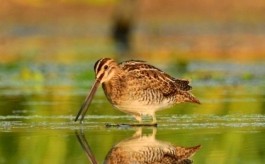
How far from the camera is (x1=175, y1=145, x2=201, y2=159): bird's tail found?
35.9ft

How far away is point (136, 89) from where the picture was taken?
13.6 metres

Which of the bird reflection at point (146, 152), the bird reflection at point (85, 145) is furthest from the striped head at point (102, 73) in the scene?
the bird reflection at point (146, 152)

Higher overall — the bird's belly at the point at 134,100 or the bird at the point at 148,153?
the bird at the point at 148,153

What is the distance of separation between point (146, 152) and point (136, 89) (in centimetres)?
253

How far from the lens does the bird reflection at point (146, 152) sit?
1070cm

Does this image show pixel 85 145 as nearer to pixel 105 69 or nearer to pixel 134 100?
pixel 134 100

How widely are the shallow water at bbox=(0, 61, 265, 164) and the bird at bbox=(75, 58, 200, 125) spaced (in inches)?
9.4

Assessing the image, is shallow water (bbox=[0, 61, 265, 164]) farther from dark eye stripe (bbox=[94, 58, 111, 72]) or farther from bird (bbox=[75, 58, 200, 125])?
dark eye stripe (bbox=[94, 58, 111, 72])

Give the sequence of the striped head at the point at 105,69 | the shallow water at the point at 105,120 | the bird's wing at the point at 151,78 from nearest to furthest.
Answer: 1. the shallow water at the point at 105,120
2. the striped head at the point at 105,69
3. the bird's wing at the point at 151,78

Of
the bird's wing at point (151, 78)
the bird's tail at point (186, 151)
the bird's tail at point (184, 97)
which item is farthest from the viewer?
the bird's tail at point (184, 97)

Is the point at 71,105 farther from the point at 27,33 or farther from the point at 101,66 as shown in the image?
the point at 27,33

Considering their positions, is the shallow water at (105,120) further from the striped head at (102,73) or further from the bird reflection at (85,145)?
the striped head at (102,73)

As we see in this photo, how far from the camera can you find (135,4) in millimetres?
33750

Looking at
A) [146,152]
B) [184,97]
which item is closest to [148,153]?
[146,152]
